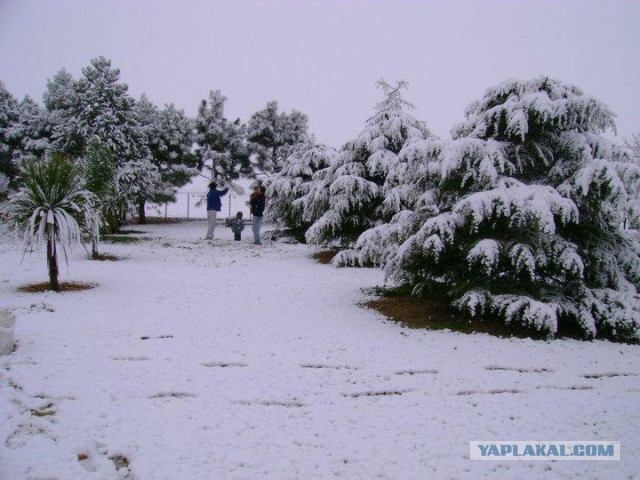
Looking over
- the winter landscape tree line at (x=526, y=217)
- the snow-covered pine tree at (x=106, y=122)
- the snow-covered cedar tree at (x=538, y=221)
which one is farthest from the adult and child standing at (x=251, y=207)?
the snow-covered cedar tree at (x=538, y=221)

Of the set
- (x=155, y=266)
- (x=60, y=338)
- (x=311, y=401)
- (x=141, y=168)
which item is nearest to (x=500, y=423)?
(x=311, y=401)

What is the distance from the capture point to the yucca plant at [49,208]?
289 inches

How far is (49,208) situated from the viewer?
7.51m

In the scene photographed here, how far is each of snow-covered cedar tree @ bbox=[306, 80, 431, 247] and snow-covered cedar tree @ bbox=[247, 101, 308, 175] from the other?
44.6 feet

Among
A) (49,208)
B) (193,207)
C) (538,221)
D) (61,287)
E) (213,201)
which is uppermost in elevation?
(193,207)

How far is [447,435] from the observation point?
3.64 m

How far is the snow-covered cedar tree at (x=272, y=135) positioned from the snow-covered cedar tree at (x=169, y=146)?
340 centimetres

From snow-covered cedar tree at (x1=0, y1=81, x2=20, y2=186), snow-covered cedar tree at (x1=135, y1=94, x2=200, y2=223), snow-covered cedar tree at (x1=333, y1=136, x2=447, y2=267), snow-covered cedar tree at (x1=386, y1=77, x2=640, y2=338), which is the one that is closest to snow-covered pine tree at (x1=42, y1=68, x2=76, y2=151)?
snow-covered cedar tree at (x1=0, y1=81, x2=20, y2=186)

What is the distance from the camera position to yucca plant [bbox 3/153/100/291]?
289 inches

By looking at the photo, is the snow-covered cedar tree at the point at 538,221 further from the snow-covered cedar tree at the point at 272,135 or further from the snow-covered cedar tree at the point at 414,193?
the snow-covered cedar tree at the point at 272,135

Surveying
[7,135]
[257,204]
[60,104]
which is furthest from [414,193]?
[7,135]

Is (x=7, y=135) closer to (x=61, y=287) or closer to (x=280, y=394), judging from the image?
(x=61, y=287)

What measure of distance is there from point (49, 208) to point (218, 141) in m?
17.5

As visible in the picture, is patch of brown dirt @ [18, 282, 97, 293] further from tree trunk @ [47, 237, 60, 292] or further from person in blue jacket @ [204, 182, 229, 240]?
person in blue jacket @ [204, 182, 229, 240]
